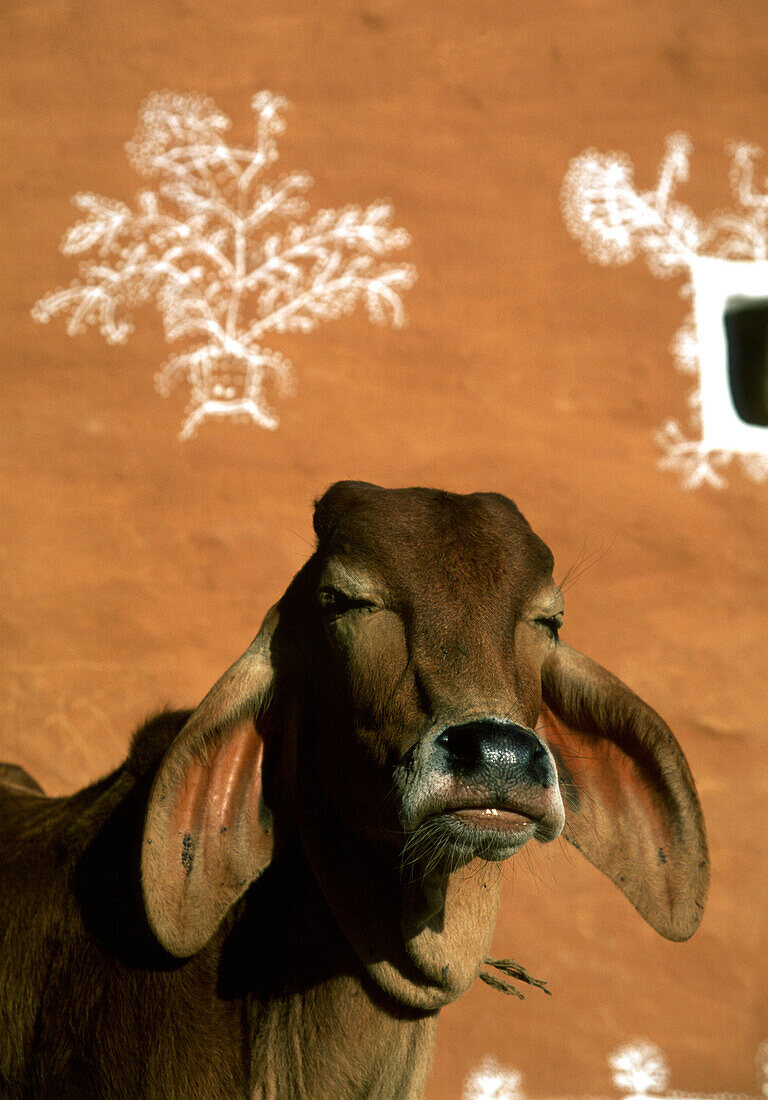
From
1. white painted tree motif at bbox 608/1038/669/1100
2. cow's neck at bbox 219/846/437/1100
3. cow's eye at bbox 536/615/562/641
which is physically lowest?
white painted tree motif at bbox 608/1038/669/1100

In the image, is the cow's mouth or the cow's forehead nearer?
the cow's mouth

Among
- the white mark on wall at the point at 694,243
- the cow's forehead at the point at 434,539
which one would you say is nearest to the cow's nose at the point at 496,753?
the cow's forehead at the point at 434,539

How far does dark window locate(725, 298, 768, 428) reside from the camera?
18.3ft

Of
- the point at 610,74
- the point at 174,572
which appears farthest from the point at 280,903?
the point at 610,74

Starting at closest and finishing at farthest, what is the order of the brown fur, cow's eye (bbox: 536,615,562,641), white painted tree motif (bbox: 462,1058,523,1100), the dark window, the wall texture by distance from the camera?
the brown fur, cow's eye (bbox: 536,615,562,641), white painted tree motif (bbox: 462,1058,523,1100), the wall texture, the dark window

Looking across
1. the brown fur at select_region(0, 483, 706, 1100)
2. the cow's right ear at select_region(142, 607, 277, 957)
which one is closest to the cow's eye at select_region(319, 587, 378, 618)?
the brown fur at select_region(0, 483, 706, 1100)

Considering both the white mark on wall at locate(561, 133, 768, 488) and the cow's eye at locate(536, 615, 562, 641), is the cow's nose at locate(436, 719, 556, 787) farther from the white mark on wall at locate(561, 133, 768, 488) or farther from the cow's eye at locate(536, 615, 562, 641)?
the white mark on wall at locate(561, 133, 768, 488)

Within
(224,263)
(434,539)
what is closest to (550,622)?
(434,539)

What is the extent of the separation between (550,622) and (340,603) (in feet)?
1.64

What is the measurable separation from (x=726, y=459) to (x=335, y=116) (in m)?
3.05

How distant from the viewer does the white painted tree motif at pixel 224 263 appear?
17.5 feet

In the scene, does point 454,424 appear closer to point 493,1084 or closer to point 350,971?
point 493,1084

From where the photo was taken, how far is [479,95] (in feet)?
18.4

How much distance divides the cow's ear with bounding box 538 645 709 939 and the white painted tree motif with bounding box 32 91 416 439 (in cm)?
332
